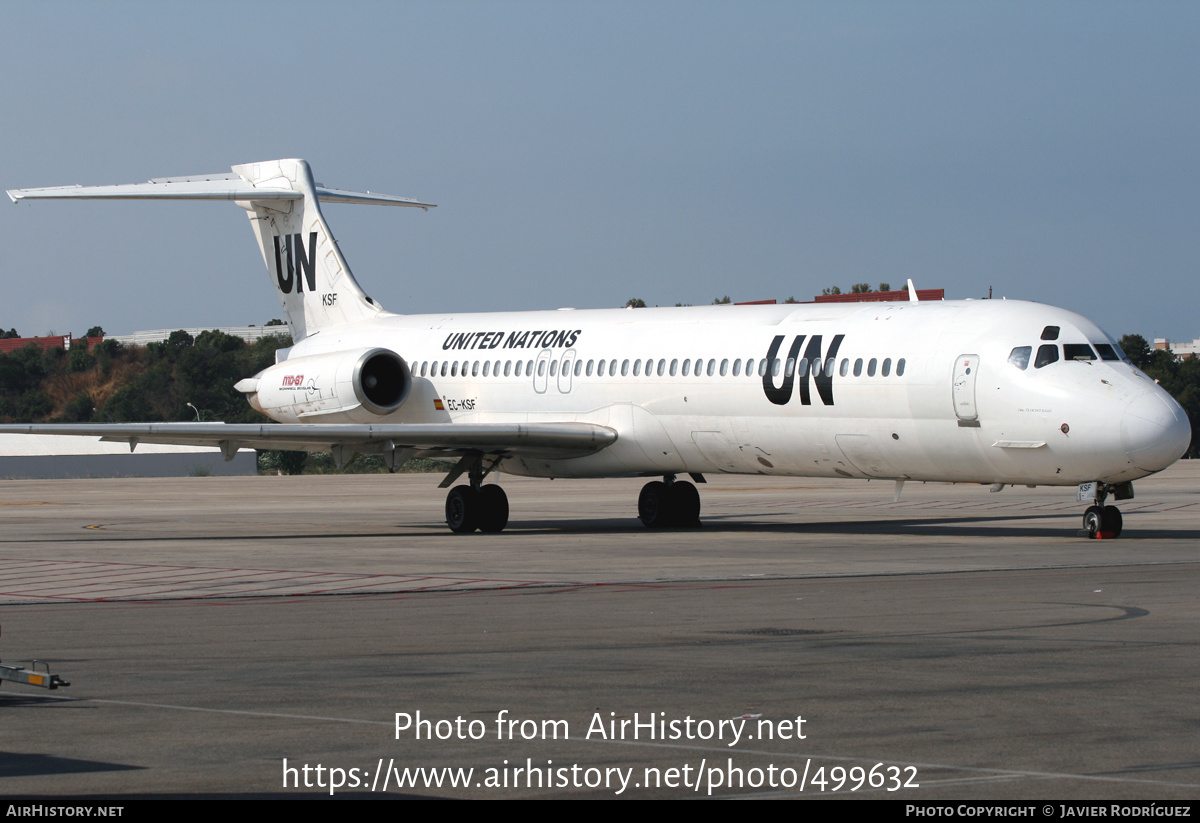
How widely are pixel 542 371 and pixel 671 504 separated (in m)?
3.18

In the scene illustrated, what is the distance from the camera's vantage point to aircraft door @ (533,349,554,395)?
26375mm

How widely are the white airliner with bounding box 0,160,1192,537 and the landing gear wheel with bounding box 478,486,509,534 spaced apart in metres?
0.03

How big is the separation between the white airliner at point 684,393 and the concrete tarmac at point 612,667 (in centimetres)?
145

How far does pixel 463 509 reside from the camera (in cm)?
2480

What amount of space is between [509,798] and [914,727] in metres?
2.38

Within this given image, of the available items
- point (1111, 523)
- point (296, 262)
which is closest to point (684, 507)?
point (1111, 523)

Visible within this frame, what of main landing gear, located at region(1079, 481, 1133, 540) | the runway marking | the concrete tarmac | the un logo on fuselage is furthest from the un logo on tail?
the runway marking

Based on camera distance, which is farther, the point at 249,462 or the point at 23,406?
the point at 23,406

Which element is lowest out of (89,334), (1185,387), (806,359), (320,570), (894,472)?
(320,570)

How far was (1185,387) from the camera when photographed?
74438mm

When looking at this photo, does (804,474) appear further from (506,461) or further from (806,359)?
(506,461)

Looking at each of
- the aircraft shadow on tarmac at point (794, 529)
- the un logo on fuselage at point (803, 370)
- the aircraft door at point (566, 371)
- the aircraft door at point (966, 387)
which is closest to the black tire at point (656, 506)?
the aircraft shadow on tarmac at point (794, 529)
